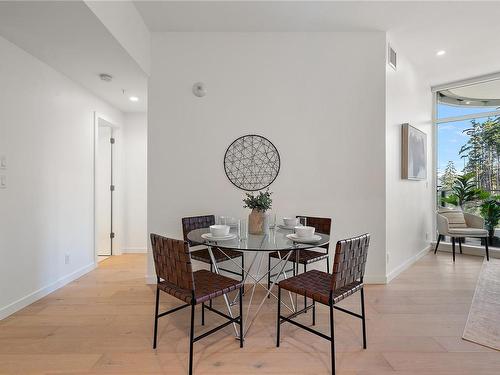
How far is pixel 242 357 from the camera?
1.86 metres

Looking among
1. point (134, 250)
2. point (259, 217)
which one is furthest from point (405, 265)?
point (134, 250)

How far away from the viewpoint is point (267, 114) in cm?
317

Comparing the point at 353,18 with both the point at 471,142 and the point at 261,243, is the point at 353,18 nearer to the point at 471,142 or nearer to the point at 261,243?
the point at 261,243

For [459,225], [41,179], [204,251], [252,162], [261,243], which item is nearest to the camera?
[261,243]

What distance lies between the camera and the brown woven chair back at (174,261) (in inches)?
66.0

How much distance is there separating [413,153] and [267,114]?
220cm

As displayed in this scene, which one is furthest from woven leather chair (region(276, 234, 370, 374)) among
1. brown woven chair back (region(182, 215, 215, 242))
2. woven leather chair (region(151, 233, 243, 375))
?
brown woven chair back (region(182, 215, 215, 242))

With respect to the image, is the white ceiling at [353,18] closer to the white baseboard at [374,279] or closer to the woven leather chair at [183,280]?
the woven leather chair at [183,280]

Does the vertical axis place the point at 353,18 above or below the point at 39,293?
above

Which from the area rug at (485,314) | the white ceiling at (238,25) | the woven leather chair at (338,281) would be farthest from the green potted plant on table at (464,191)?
the woven leather chair at (338,281)

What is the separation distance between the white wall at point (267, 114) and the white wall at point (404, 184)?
0.34 meters

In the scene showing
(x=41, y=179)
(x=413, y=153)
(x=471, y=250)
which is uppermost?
(x=413, y=153)

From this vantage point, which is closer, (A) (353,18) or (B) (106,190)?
(A) (353,18)

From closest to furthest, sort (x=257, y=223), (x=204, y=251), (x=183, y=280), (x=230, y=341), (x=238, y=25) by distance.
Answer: (x=183, y=280) < (x=230, y=341) < (x=257, y=223) < (x=204, y=251) < (x=238, y=25)
